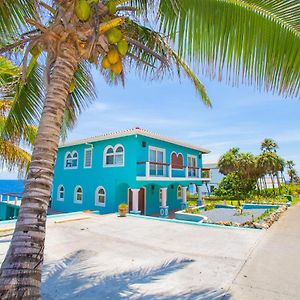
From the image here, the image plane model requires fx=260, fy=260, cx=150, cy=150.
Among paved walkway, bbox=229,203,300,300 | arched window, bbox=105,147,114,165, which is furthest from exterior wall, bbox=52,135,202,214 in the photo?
paved walkway, bbox=229,203,300,300

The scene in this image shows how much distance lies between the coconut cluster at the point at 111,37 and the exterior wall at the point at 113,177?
14.8 m

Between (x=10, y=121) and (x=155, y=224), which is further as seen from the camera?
(x=155, y=224)

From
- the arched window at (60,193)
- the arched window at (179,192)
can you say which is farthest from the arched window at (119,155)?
the arched window at (179,192)

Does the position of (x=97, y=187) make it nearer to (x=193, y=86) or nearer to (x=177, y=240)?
(x=177, y=240)

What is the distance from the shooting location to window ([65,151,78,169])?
23784 mm

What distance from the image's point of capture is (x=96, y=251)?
891 cm

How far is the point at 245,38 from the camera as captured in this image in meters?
3.92

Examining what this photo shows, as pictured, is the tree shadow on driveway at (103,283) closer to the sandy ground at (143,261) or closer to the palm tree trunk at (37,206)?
the sandy ground at (143,261)

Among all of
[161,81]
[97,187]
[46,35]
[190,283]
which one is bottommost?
[190,283]

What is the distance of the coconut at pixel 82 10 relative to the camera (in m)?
3.37

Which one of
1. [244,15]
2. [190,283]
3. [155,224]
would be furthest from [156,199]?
[244,15]

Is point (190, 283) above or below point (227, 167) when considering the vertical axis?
below

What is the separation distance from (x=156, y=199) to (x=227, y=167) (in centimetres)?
1977

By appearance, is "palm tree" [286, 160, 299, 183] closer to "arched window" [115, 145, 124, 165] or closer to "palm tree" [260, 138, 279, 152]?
"palm tree" [260, 138, 279, 152]
